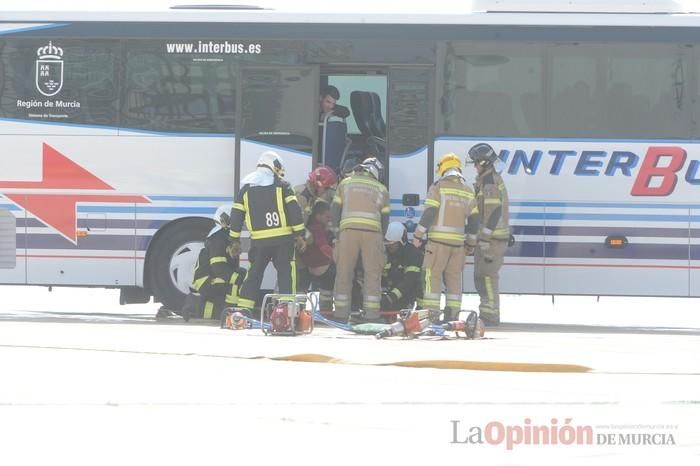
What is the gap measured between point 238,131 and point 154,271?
195 cm

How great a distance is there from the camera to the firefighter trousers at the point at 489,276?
1811 cm

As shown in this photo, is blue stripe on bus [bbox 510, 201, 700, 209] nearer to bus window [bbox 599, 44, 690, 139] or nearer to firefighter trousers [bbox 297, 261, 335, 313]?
bus window [bbox 599, 44, 690, 139]

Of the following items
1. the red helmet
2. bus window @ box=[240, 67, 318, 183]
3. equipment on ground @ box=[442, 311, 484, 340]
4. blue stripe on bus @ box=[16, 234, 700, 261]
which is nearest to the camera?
equipment on ground @ box=[442, 311, 484, 340]

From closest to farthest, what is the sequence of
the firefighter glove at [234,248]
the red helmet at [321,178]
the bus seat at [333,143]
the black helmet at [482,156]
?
Answer: the firefighter glove at [234,248] < the black helmet at [482,156] < the red helmet at [321,178] < the bus seat at [333,143]

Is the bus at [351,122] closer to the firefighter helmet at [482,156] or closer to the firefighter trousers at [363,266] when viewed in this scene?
the firefighter helmet at [482,156]

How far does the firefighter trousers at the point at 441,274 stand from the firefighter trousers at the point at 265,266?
1.46 metres

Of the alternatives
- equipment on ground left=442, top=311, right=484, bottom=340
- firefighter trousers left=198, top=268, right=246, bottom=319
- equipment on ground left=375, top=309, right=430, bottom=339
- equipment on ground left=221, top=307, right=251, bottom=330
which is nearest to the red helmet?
firefighter trousers left=198, top=268, right=246, bottom=319

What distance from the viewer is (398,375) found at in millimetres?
12898

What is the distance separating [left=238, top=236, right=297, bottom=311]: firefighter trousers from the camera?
17484 mm

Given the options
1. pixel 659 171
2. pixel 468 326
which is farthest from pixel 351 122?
pixel 468 326

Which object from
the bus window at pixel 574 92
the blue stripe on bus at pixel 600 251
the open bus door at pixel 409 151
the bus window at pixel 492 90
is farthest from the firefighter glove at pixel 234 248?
the bus window at pixel 574 92

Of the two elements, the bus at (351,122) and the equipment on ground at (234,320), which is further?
the bus at (351,122)

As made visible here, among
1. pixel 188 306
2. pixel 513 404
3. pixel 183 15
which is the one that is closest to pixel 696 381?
pixel 513 404

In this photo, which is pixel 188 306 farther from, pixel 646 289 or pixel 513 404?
pixel 513 404
